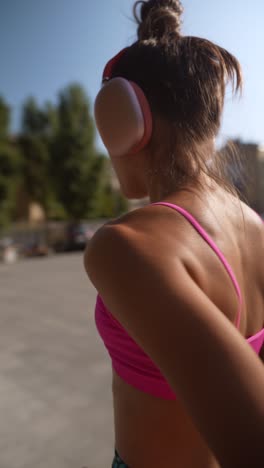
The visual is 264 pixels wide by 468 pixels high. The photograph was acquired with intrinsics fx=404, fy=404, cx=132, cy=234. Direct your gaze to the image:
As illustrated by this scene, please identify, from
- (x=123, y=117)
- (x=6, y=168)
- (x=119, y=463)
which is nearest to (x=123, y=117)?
(x=123, y=117)

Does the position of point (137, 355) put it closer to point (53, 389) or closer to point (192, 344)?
point (192, 344)

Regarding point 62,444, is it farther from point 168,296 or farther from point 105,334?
point 168,296

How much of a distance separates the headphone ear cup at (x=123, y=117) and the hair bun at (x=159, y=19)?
167 mm

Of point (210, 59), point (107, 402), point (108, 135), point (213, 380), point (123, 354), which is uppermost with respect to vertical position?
point (210, 59)

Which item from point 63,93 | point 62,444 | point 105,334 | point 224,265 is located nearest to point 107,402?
point 62,444

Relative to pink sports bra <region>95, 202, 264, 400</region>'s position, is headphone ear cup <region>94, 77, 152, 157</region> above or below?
above

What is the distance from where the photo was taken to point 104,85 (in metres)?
0.81

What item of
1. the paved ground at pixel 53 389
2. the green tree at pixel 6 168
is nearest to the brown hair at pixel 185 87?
the paved ground at pixel 53 389

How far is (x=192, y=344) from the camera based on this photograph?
49 cm

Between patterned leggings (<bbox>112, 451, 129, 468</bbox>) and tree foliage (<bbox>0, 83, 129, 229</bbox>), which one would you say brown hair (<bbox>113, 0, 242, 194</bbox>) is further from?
tree foliage (<bbox>0, 83, 129, 229</bbox>)

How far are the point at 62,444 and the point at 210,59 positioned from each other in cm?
230

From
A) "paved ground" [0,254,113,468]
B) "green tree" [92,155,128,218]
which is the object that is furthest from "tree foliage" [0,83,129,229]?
"paved ground" [0,254,113,468]

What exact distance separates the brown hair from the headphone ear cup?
3cm

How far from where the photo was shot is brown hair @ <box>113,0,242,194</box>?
74 cm
